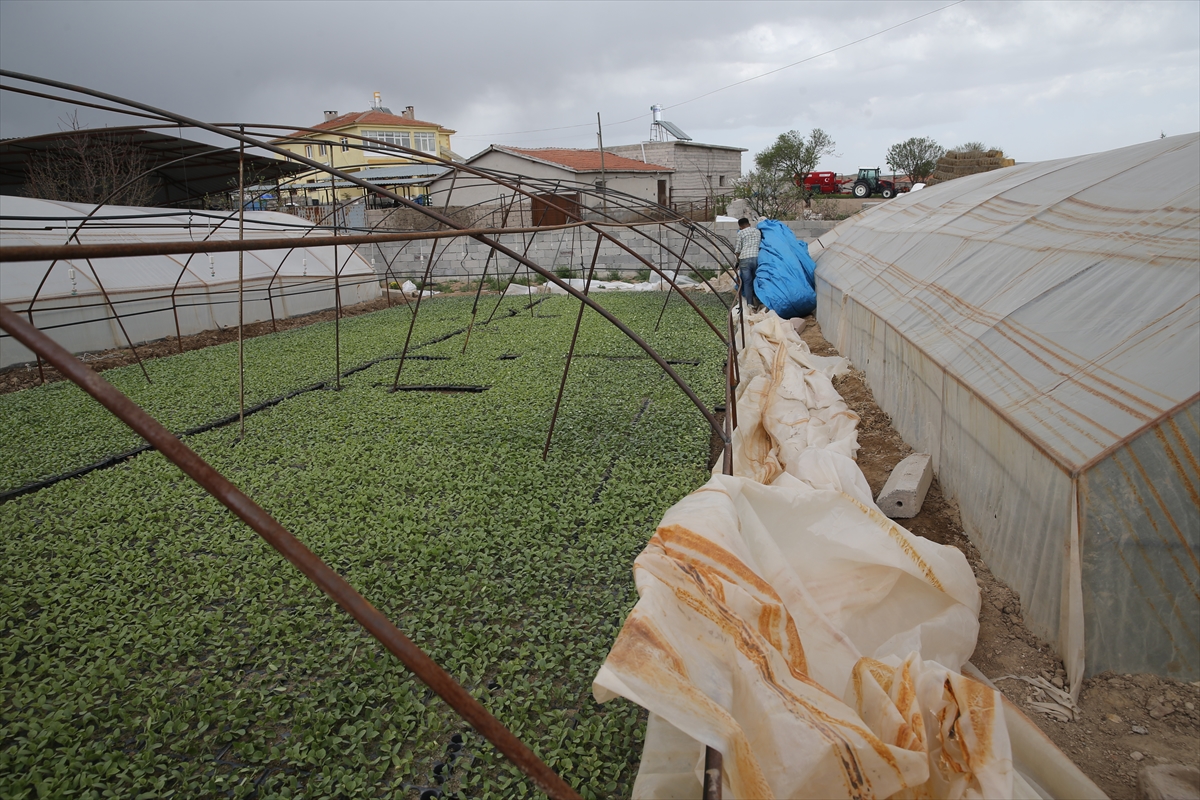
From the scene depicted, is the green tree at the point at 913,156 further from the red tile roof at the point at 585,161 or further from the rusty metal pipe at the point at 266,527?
the rusty metal pipe at the point at 266,527

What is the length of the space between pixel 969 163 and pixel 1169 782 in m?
12.9

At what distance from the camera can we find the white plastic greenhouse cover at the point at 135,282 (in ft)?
29.5

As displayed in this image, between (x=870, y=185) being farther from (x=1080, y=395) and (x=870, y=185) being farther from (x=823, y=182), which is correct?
(x=1080, y=395)

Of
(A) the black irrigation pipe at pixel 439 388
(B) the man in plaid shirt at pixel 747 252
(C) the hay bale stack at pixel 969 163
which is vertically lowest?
(A) the black irrigation pipe at pixel 439 388

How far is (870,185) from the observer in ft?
89.5

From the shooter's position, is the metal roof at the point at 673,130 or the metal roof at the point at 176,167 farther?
the metal roof at the point at 673,130

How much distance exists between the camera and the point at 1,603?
333 cm

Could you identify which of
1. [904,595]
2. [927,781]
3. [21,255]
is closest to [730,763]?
[927,781]

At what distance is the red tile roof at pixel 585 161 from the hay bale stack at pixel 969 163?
13.5 metres

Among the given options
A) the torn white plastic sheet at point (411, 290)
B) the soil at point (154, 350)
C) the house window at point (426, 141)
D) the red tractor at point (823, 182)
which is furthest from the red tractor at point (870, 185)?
the house window at point (426, 141)

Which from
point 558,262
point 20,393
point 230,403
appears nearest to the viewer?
point 230,403

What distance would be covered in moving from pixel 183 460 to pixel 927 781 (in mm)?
1814

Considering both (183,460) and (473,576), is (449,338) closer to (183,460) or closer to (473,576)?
(473,576)

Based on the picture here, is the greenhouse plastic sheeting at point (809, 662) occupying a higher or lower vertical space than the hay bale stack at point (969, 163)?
lower
